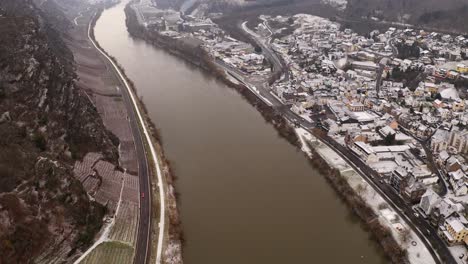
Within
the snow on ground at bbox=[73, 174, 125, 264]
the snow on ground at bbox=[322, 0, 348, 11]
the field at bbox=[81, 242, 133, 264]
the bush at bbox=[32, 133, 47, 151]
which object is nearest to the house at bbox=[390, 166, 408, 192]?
the field at bbox=[81, 242, 133, 264]

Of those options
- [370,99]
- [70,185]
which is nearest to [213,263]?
[70,185]

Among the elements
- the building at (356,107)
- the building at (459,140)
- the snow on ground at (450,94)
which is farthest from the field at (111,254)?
the snow on ground at (450,94)

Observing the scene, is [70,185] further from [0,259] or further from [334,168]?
[334,168]

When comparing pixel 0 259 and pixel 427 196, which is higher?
pixel 0 259

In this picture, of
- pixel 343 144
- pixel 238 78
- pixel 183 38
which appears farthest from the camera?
pixel 183 38

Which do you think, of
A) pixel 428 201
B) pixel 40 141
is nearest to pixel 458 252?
pixel 428 201

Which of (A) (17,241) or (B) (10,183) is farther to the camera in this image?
(B) (10,183)

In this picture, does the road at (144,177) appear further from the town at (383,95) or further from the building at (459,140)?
the building at (459,140)
